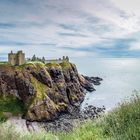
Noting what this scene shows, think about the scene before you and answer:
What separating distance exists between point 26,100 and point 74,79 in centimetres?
2420

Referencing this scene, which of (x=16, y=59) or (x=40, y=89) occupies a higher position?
(x=16, y=59)

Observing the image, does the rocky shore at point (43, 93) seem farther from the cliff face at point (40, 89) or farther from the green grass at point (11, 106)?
the green grass at point (11, 106)

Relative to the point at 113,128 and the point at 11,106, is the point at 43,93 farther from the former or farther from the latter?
the point at 113,128

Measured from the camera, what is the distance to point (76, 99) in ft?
294

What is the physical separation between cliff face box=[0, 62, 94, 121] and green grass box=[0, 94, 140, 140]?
56.8 m

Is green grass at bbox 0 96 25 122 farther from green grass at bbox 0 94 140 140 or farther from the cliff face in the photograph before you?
green grass at bbox 0 94 140 140

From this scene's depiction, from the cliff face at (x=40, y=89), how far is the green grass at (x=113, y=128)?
56.8 meters

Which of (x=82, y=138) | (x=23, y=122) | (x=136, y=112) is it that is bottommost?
(x=23, y=122)

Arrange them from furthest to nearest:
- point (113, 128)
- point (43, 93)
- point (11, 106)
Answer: point (43, 93) → point (11, 106) → point (113, 128)

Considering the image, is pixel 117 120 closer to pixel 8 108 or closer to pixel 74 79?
pixel 8 108

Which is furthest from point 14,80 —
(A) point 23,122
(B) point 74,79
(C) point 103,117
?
(C) point 103,117

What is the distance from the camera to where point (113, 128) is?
11.7 m

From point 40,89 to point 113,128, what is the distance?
225 ft

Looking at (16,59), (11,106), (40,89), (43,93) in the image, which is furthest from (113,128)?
(16,59)
